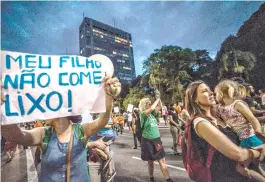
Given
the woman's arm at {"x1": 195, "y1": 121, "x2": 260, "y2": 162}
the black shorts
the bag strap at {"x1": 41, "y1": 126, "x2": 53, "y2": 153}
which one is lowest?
the black shorts

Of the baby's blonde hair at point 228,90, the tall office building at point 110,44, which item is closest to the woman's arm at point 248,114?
the baby's blonde hair at point 228,90

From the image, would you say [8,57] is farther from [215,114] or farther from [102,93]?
[215,114]

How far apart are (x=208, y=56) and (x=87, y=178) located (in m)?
47.7

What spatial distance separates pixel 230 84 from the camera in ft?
11.3

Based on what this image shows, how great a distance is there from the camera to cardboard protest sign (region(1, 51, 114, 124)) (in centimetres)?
198

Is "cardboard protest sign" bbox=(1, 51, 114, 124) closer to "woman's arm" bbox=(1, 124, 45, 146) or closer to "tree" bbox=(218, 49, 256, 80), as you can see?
"woman's arm" bbox=(1, 124, 45, 146)

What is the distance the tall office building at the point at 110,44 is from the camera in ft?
437

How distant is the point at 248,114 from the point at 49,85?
2195 mm

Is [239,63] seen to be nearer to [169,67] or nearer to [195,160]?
[169,67]

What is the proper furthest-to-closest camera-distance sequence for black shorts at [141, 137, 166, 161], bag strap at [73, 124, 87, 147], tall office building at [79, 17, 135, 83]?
tall office building at [79, 17, 135, 83], black shorts at [141, 137, 166, 161], bag strap at [73, 124, 87, 147]

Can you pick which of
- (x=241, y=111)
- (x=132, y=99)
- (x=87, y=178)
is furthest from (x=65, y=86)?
(x=132, y=99)

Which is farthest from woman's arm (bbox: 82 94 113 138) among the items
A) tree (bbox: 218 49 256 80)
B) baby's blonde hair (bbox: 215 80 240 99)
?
tree (bbox: 218 49 256 80)

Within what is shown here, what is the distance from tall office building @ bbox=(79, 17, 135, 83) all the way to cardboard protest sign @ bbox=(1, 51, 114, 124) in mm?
127780

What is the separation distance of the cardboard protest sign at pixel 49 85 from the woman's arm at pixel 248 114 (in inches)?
65.7
